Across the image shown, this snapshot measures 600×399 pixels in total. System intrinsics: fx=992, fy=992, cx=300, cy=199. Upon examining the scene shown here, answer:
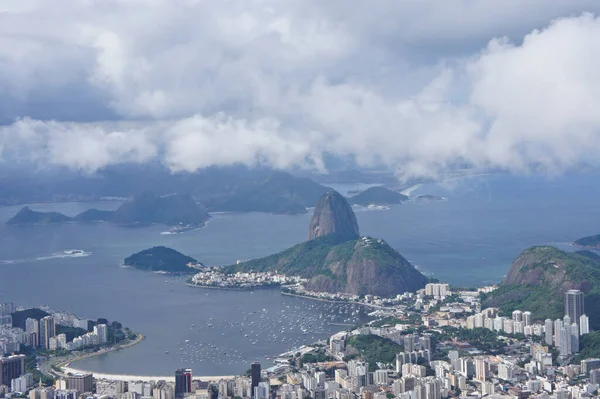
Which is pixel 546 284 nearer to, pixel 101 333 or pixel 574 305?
pixel 574 305

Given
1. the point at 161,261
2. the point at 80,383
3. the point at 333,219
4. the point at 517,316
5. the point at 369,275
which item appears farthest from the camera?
the point at 333,219

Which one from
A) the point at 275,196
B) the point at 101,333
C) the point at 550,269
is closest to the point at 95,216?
the point at 275,196

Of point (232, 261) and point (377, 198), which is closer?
point (232, 261)

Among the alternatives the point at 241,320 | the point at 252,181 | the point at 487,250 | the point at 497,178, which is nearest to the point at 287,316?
the point at 241,320

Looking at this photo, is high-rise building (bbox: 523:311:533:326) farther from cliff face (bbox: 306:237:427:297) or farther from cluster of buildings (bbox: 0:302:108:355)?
cluster of buildings (bbox: 0:302:108:355)

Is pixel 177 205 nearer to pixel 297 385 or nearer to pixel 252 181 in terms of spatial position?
pixel 252 181

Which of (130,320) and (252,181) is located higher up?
(252,181)

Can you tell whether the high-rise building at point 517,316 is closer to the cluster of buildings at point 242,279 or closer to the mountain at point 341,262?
the mountain at point 341,262

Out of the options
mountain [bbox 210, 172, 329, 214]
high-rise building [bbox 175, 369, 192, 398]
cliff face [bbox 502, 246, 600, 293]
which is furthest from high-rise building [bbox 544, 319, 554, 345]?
mountain [bbox 210, 172, 329, 214]
